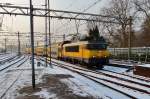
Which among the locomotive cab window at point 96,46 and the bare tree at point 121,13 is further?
the bare tree at point 121,13

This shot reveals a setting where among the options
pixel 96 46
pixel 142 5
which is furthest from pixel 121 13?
pixel 96 46

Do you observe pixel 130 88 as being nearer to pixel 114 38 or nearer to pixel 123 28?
pixel 123 28

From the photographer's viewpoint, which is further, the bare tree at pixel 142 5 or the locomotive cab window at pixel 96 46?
the bare tree at pixel 142 5

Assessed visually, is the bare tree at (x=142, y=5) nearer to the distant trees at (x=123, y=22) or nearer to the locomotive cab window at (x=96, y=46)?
the distant trees at (x=123, y=22)

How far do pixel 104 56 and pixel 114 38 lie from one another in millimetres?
41509

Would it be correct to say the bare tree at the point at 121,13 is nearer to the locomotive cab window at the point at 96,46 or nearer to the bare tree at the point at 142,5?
the bare tree at the point at 142,5

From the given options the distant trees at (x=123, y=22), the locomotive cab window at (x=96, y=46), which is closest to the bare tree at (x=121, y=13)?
the distant trees at (x=123, y=22)

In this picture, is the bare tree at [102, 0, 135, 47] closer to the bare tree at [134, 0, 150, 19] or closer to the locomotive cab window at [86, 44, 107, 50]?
the bare tree at [134, 0, 150, 19]

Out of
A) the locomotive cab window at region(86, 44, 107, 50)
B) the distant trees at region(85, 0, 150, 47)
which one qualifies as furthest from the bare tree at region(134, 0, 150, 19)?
the locomotive cab window at region(86, 44, 107, 50)

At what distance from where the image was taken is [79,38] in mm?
34375

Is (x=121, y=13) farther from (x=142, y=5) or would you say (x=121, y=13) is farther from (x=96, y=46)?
(x=96, y=46)

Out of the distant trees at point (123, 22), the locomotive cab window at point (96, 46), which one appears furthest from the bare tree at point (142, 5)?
the locomotive cab window at point (96, 46)

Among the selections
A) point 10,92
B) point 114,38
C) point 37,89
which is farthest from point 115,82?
point 114,38

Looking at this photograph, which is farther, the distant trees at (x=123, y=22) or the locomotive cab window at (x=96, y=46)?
the distant trees at (x=123, y=22)
